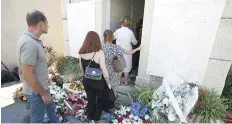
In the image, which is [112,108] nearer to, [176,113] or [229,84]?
[176,113]

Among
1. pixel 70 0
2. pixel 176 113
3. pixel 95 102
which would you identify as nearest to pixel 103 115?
pixel 95 102

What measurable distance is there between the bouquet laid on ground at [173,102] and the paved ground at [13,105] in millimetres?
836

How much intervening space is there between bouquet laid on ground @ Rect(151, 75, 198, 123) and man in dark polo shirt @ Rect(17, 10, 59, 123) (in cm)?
186

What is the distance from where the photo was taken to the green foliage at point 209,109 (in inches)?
105

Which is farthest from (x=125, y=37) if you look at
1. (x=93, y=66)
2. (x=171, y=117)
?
(x=171, y=117)

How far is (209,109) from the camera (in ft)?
8.91

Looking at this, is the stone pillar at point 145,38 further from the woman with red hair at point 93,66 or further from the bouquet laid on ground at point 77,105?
the bouquet laid on ground at point 77,105

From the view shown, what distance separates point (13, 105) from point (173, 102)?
11.1 feet

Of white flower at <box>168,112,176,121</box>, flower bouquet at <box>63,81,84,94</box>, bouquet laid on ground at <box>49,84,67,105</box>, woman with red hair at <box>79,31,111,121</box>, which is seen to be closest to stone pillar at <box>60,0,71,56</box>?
flower bouquet at <box>63,81,84,94</box>

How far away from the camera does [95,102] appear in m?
2.78

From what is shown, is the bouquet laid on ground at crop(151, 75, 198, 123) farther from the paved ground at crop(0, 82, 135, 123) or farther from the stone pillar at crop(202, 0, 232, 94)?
the paved ground at crop(0, 82, 135, 123)

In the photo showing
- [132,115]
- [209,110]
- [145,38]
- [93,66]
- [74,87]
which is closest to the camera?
[93,66]

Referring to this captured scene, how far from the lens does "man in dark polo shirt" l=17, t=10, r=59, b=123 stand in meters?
1.74

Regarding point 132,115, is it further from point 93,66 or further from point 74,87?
point 74,87
